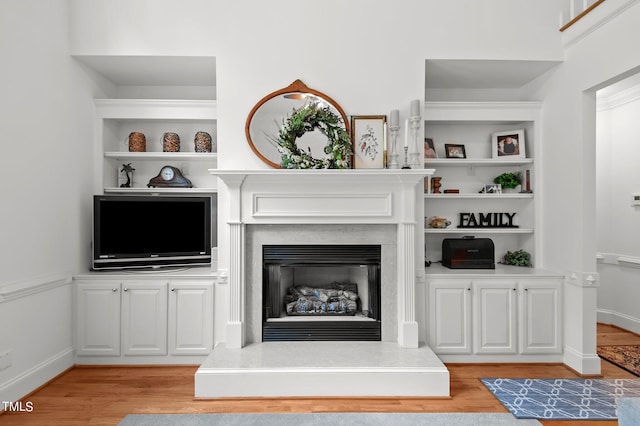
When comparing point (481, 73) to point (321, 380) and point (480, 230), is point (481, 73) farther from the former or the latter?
point (321, 380)

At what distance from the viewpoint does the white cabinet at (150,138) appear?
Result: 3.65m

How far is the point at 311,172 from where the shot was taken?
310 cm

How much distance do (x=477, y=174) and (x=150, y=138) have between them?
343cm

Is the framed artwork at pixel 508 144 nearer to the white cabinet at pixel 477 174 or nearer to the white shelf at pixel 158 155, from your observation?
the white cabinet at pixel 477 174

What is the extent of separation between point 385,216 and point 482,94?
1936 millimetres

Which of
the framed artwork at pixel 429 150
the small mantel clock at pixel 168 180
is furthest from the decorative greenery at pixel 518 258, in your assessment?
the small mantel clock at pixel 168 180

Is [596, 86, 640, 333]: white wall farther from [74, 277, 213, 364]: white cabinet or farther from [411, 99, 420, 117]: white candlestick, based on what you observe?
[74, 277, 213, 364]: white cabinet

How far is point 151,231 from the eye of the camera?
355cm

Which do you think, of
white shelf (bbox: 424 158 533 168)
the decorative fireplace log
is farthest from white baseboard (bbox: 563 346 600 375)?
the decorative fireplace log

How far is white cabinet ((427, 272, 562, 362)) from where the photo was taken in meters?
3.38

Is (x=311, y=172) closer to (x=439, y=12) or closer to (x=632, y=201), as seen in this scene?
(x=439, y=12)

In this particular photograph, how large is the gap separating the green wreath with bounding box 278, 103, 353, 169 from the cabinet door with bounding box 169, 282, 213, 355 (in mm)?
1346

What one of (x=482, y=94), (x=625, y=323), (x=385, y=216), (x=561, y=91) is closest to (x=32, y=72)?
(x=385, y=216)

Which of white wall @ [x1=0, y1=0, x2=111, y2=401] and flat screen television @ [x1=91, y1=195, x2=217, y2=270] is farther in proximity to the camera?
flat screen television @ [x1=91, y1=195, x2=217, y2=270]
